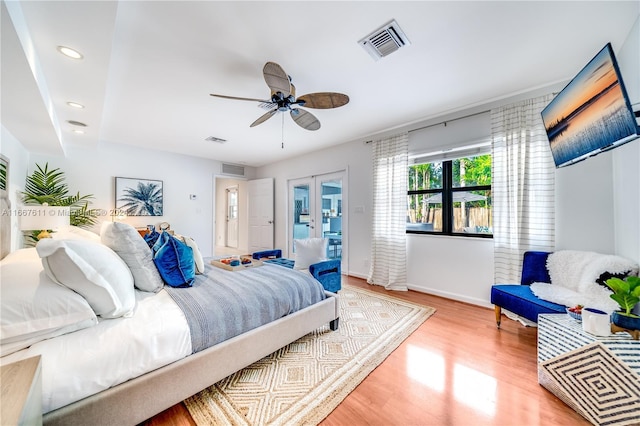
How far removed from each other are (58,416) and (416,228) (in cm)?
379

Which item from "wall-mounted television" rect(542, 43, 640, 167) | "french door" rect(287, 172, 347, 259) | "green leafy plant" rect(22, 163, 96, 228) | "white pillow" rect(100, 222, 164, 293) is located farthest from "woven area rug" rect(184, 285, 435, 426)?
"green leafy plant" rect(22, 163, 96, 228)

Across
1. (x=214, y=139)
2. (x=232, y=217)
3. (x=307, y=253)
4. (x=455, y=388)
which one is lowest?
(x=455, y=388)

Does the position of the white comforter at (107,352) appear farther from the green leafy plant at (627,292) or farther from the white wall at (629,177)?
the white wall at (629,177)

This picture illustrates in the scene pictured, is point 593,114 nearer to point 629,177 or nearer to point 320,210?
point 629,177

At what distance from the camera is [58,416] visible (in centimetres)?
98

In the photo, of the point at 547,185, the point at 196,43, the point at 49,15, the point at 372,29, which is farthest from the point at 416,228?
the point at 49,15

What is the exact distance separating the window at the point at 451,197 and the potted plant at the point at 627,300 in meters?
1.57

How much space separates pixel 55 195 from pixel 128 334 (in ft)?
13.2

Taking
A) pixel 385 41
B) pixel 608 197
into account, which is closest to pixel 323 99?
pixel 385 41

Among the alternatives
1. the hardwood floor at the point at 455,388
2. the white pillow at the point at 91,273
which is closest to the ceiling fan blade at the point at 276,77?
the white pillow at the point at 91,273

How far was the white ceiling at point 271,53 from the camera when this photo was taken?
5.19 ft

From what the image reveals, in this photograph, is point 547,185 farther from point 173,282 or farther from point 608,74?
point 173,282

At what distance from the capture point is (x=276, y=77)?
1841 mm

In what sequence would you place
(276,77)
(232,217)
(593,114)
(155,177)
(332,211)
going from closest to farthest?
(593,114) → (276,77) → (332,211) → (155,177) → (232,217)
